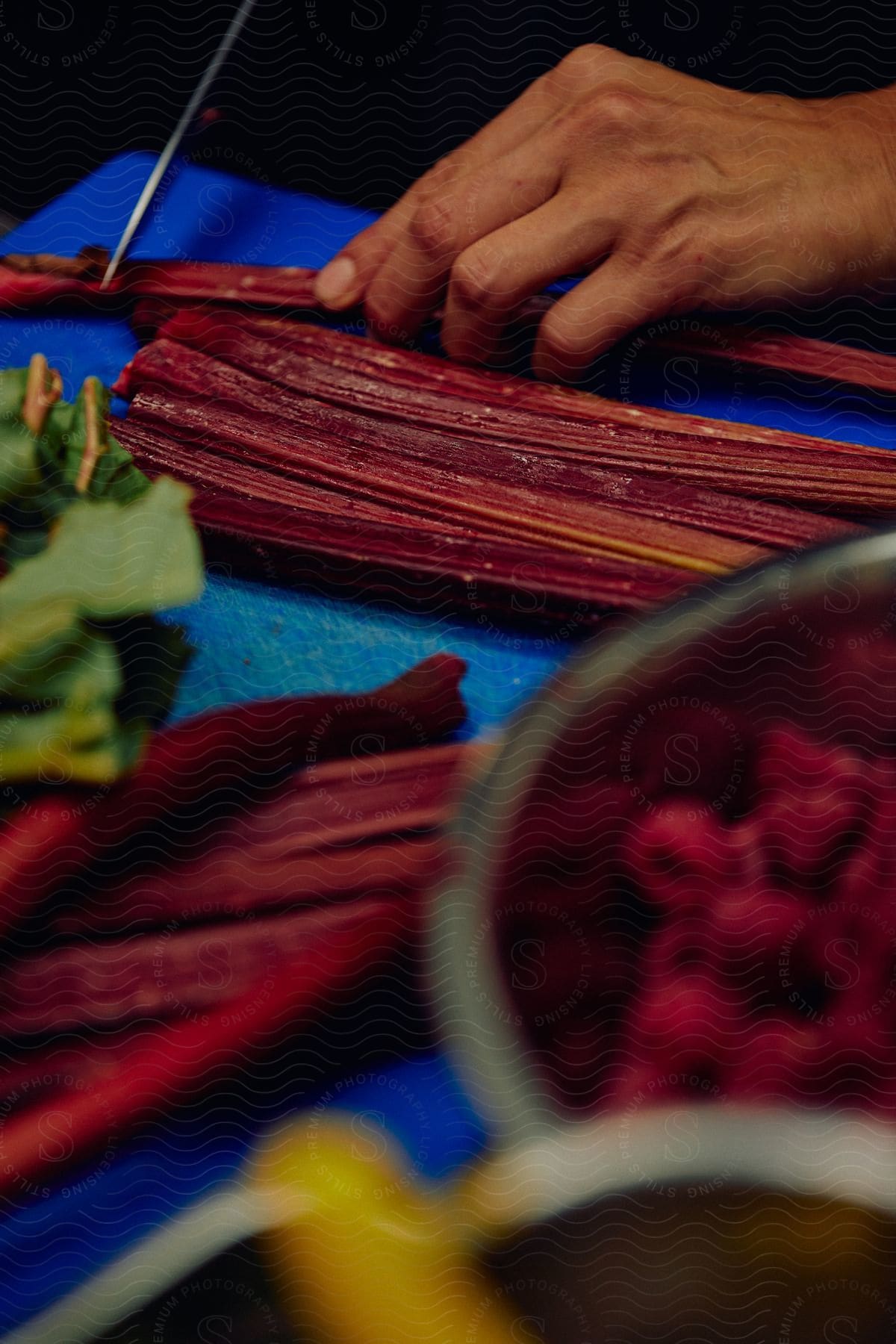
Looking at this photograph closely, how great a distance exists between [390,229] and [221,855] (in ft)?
1.00

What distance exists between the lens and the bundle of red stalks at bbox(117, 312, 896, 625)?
1.29ft

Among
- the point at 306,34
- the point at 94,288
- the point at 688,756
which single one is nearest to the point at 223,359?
the point at 94,288

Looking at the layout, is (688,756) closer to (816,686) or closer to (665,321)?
(816,686)

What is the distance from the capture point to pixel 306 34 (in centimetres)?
50

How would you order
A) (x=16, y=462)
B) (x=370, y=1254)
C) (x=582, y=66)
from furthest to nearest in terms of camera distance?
(x=582, y=66)
(x=16, y=462)
(x=370, y=1254)

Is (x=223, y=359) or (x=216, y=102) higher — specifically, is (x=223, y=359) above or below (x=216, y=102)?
below

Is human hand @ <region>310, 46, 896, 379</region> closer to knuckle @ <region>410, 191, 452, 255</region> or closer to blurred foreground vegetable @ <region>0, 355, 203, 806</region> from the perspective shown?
knuckle @ <region>410, 191, 452, 255</region>

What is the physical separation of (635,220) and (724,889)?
30cm

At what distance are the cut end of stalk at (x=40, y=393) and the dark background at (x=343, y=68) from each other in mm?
144

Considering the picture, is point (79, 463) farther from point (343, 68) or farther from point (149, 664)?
point (343, 68)

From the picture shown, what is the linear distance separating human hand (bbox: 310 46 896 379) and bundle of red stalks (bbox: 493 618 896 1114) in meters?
0.21

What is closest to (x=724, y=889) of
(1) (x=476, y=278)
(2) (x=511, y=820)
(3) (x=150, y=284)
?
(2) (x=511, y=820)

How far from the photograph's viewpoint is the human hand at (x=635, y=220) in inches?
17.3

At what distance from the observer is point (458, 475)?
0.43 m
